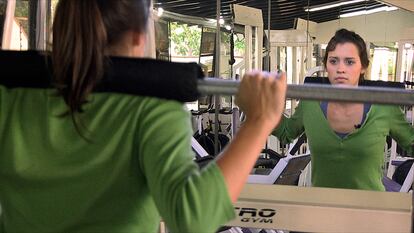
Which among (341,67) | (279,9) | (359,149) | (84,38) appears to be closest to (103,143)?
(84,38)

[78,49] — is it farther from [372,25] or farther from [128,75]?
[372,25]

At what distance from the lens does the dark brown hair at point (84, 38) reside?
0.60 meters

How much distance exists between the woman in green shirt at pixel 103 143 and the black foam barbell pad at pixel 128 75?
0.01 metres

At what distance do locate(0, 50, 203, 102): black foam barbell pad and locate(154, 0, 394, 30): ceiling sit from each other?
2002 millimetres

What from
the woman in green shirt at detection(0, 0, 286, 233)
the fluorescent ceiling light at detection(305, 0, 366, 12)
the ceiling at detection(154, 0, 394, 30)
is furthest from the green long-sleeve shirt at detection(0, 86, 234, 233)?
the fluorescent ceiling light at detection(305, 0, 366, 12)

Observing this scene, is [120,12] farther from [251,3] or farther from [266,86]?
[251,3]

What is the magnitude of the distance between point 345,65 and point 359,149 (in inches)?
14.2

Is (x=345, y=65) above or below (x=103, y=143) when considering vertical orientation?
above

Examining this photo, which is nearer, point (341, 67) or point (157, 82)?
point (157, 82)

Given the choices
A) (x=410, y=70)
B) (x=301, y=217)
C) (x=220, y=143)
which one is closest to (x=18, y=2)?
(x=301, y=217)

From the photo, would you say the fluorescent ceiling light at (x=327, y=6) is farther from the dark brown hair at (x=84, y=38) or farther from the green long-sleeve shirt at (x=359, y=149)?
the dark brown hair at (x=84, y=38)

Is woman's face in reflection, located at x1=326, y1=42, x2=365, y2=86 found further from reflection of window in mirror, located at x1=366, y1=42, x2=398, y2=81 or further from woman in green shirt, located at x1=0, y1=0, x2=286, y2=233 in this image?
woman in green shirt, located at x1=0, y1=0, x2=286, y2=233

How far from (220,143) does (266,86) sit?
7.44ft

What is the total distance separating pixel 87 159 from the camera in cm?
64
